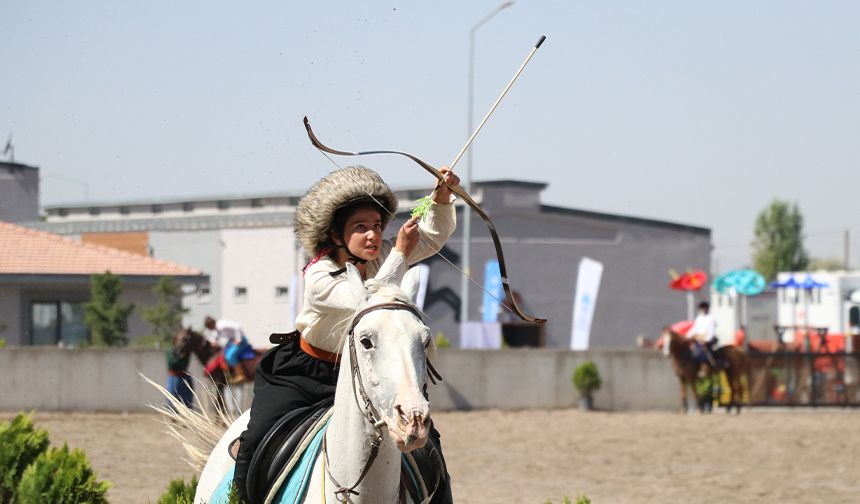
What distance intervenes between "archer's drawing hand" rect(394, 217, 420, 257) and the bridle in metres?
0.44

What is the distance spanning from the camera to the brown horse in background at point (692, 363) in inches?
993

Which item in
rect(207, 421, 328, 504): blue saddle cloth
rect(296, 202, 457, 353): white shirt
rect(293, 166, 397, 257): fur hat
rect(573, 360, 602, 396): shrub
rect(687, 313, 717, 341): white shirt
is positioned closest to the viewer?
rect(296, 202, 457, 353): white shirt

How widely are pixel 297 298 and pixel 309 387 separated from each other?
23.0 m

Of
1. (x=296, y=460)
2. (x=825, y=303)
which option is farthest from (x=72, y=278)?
(x=296, y=460)

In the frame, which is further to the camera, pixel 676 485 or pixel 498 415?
pixel 498 415

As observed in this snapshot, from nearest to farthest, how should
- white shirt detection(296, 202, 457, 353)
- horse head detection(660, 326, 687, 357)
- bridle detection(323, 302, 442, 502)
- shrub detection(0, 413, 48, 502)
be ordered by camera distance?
1. bridle detection(323, 302, 442, 502)
2. white shirt detection(296, 202, 457, 353)
3. shrub detection(0, 413, 48, 502)
4. horse head detection(660, 326, 687, 357)

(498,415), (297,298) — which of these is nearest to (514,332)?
(297,298)

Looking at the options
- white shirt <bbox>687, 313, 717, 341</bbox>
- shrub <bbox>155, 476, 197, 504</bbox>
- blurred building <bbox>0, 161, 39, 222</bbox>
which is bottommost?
shrub <bbox>155, 476, 197, 504</bbox>

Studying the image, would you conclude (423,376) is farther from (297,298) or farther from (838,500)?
(297,298)

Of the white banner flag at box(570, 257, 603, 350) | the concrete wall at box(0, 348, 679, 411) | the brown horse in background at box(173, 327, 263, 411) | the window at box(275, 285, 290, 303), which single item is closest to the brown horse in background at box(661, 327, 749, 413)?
the concrete wall at box(0, 348, 679, 411)

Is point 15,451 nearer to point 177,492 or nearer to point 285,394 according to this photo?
point 177,492

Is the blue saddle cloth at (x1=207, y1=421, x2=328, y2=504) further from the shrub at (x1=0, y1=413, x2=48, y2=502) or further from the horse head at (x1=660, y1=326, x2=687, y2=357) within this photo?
the horse head at (x1=660, y1=326, x2=687, y2=357)

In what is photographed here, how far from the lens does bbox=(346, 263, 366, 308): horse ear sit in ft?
14.0

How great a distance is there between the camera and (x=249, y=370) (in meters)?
20.6
